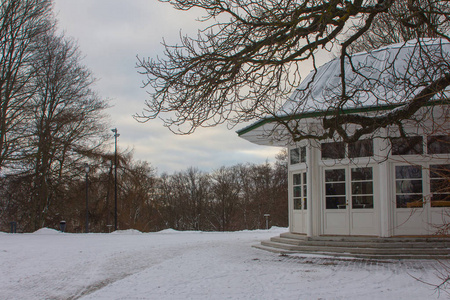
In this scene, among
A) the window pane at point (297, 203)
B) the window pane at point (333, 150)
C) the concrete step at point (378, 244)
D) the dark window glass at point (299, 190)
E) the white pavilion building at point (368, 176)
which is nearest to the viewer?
the concrete step at point (378, 244)

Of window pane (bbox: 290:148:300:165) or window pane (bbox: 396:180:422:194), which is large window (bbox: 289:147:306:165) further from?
window pane (bbox: 396:180:422:194)

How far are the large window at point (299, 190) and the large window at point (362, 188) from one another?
5.18ft

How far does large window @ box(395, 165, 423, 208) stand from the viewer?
12.0 m

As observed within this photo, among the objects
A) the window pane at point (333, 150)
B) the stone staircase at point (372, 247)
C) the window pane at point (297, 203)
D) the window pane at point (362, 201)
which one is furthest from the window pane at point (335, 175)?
the stone staircase at point (372, 247)

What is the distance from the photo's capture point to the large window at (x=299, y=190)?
44.9ft

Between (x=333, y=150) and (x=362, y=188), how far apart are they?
1.29 meters

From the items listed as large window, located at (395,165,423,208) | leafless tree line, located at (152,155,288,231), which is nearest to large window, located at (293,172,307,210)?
large window, located at (395,165,423,208)

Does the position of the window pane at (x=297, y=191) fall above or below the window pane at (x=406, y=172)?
below

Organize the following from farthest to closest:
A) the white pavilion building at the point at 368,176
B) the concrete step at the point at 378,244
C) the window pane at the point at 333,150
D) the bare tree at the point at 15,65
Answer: the bare tree at the point at 15,65, the window pane at the point at 333,150, the white pavilion building at the point at 368,176, the concrete step at the point at 378,244

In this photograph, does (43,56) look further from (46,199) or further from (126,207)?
(126,207)

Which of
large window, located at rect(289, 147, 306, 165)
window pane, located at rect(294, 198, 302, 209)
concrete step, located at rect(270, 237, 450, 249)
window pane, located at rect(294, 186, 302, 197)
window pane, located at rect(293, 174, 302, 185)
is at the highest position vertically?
large window, located at rect(289, 147, 306, 165)

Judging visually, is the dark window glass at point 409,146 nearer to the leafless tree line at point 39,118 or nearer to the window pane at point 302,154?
the window pane at point 302,154

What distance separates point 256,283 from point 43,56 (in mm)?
21107

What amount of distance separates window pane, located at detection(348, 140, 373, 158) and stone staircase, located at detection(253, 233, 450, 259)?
7.21ft
